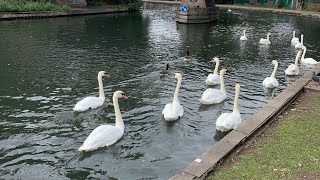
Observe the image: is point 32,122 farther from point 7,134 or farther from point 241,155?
point 241,155

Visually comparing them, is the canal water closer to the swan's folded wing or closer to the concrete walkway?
the swan's folded wing

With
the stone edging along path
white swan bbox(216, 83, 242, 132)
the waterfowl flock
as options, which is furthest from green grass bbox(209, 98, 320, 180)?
the waterfowl flock

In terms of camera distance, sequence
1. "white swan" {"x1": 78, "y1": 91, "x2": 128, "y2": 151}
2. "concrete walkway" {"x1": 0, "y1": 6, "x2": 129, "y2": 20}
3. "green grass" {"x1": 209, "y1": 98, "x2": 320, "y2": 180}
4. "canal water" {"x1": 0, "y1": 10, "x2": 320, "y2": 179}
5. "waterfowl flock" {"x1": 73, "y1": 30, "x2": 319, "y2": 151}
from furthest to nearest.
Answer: "concrete walkway" {"x1": 0, "y1": 6, "x2": 129, "y2": 20}, "waterfowl flock" {"x1": 73, "y1": 30, "x2": 319, "y2": 151}, "white swan" {"x1": 78, "y1": 91, "x2": 128, "y2": 151}, "canal water" {"x1": 0, "y1": 10, "x2": 320, "y2": 179}, "green grass" {"x1": 209, "y1": 98, "x2": 320, "y2": 180}

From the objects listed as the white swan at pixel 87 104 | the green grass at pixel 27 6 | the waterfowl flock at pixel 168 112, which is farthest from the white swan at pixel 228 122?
the green grass at pixel 27 6

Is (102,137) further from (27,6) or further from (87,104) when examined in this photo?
(27,6)

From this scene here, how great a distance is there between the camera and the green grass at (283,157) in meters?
7.59

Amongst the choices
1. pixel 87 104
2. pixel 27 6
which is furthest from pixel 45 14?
pixel 87 104

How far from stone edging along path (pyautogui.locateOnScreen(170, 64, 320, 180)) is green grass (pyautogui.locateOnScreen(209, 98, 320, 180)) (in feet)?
0.93

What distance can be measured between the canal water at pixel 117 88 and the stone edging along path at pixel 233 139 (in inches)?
39.7

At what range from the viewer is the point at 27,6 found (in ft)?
124

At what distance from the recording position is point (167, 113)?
39.3ft

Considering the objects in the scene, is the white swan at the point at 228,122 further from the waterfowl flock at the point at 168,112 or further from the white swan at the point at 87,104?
the white swan at the point at 87,104

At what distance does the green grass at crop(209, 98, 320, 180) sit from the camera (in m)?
7.59

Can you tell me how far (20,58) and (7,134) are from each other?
32.4 ft
